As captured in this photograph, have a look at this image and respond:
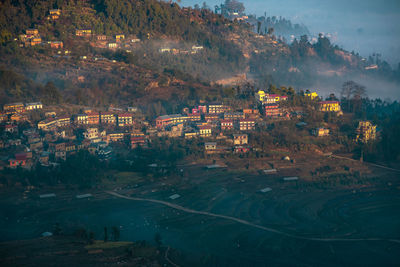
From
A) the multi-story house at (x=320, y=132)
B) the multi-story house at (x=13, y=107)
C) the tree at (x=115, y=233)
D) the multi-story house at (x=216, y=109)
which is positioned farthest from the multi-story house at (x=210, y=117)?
the tree at (x=115, y=233)

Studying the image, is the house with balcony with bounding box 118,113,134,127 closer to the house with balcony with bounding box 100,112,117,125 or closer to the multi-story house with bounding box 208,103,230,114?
the house with balcony with bounding box 100,112,117,125

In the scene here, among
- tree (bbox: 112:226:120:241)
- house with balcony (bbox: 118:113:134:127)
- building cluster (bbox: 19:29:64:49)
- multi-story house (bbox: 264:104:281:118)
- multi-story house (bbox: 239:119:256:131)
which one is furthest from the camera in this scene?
building cluster (bbox: 19:29:64:49)

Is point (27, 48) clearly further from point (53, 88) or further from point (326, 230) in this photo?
point (326, 230)

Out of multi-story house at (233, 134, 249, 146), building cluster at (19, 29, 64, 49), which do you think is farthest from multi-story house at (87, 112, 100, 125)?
building cluster at (19, 29, 64, 49)

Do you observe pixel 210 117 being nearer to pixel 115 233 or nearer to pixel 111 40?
pixel 115 233

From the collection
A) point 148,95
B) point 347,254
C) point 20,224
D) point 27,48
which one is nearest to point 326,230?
point 347,254

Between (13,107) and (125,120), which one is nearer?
(13,107)

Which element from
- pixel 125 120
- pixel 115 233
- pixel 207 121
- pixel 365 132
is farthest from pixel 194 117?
pixel 115 233

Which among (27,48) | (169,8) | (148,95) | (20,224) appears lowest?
(20,224)
